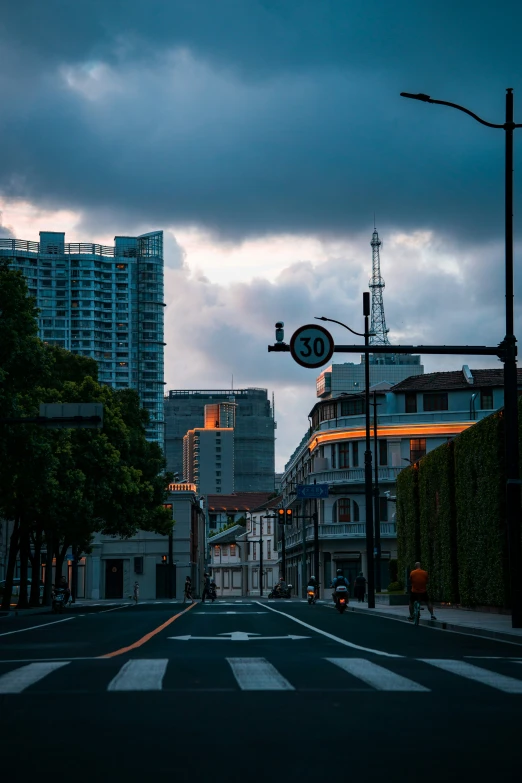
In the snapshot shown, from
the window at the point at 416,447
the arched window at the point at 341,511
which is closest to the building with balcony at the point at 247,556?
the arched window at the point at 341,511

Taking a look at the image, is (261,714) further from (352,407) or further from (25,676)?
(352,407)

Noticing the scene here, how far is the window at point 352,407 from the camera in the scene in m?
97.2

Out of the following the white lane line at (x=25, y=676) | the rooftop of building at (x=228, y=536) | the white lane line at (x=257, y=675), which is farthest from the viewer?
the rooftop of building at (x=228, y=536)

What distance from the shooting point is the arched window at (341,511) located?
96438 mm

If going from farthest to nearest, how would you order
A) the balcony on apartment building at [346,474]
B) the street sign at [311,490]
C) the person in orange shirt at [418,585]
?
the balcony on apartment building at [346,474], the street sign at [311,490], the person in orange shirt at [418,585]

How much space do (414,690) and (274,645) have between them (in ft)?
29.7

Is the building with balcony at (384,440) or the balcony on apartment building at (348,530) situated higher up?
the building with balcony at (384,440)

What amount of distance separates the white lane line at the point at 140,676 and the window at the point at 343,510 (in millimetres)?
80963

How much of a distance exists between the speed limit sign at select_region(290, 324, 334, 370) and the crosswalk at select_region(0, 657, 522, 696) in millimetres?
8072


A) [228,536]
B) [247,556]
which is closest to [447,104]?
[247,556]

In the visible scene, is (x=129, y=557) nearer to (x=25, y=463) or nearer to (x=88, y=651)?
(x=25, y=463)

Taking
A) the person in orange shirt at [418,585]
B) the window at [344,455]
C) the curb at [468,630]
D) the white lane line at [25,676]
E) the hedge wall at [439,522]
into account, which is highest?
the window at [344,455]

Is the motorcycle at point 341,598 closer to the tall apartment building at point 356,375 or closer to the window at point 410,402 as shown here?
the window at point 410,402

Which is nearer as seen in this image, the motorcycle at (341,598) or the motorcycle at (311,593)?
the motorcycle at (341,598)
